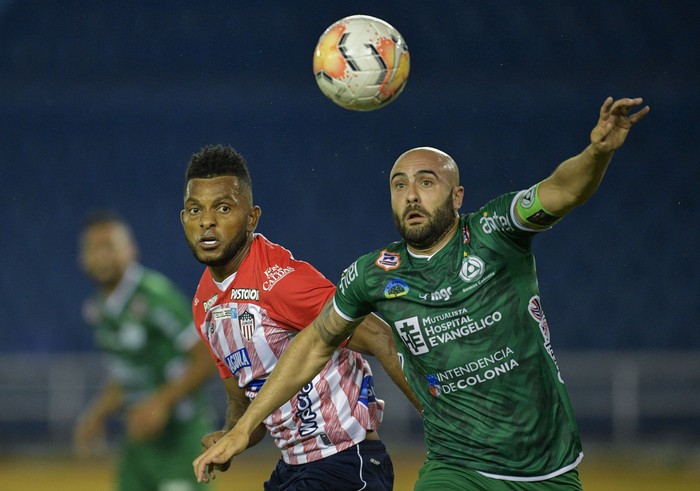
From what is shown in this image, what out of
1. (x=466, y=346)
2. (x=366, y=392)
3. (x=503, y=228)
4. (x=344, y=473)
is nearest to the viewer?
(x=503, y=228)

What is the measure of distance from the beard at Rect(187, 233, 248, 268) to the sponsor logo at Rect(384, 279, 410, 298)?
833 millimetres

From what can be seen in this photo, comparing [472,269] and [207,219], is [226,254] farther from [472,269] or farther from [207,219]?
[472,269]

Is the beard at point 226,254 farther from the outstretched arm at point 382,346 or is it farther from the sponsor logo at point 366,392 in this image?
the sponsor logo at point 366,392

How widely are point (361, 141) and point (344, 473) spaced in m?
11.6

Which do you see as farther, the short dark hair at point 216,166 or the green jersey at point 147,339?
the green jersey at point 147,339

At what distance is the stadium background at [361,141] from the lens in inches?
632

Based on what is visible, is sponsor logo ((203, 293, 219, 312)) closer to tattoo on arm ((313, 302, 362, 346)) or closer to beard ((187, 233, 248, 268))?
beard ((187, 233, 248, 268))

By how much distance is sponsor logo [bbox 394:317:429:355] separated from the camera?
4916mm

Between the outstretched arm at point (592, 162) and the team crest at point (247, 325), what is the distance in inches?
63.3

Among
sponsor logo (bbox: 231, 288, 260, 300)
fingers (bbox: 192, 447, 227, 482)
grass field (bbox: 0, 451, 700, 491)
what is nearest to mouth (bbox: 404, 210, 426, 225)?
sponsor logo (bbox: 231, 288, 260, 300)

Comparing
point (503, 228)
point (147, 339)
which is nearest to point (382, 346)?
point (503, 228)

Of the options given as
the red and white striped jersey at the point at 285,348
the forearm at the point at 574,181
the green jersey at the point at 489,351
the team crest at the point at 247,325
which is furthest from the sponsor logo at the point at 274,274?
the forearm at the point at 574,181

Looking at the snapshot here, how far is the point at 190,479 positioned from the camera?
736 centimetres

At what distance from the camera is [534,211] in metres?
4.50
